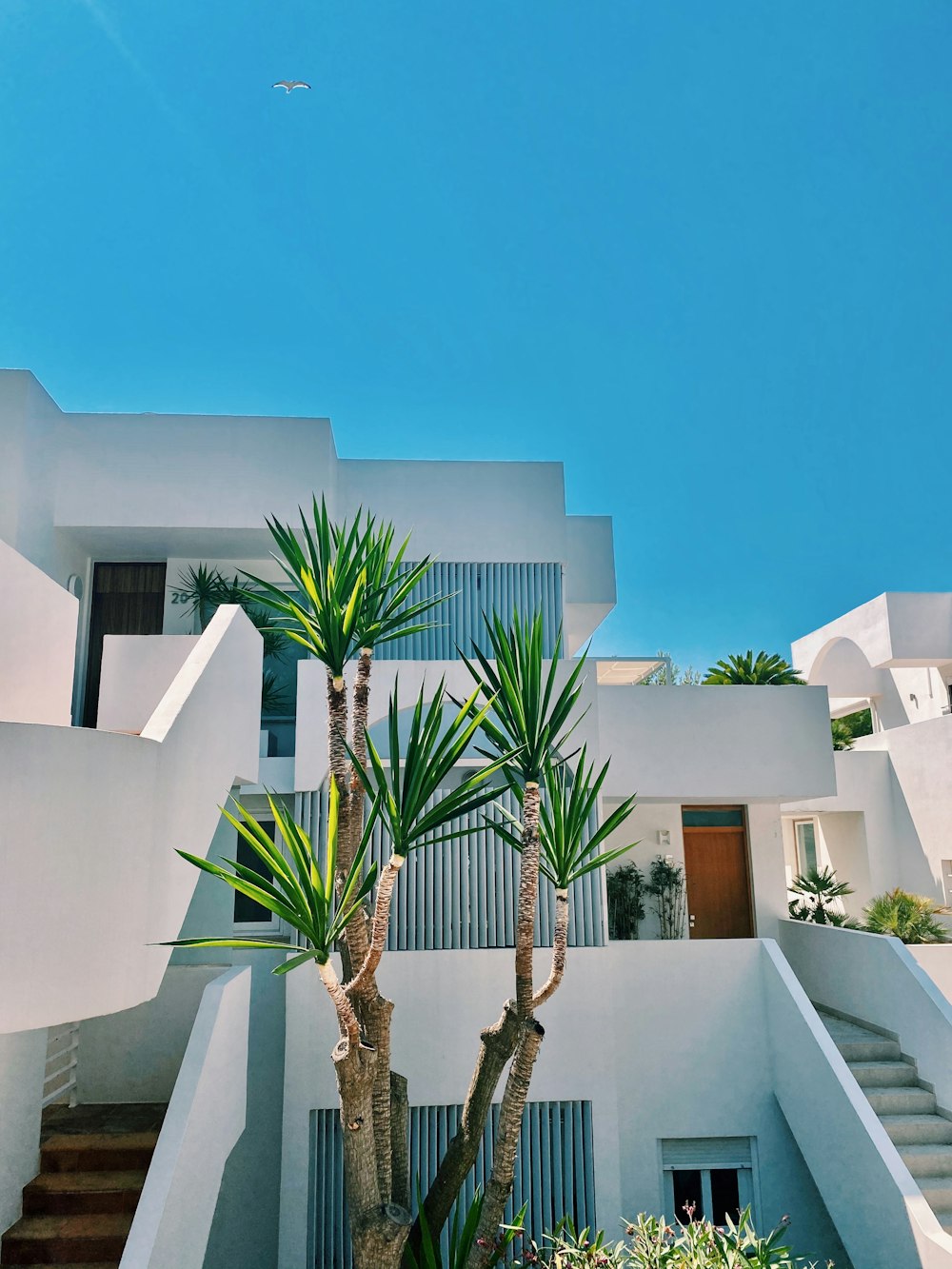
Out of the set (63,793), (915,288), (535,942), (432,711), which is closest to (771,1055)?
(535,942)

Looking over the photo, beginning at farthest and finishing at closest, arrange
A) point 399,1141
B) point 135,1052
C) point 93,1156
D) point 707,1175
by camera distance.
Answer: point 707,1175 → point 135,1052 → point 399,1141 → point 93,1156

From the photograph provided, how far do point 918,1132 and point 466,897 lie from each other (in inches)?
210

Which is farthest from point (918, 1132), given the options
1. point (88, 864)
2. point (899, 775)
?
point (88, 864)

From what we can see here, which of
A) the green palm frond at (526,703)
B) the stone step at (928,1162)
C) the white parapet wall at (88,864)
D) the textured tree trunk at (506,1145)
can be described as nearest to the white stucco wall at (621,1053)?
the stone step at (928,1162)

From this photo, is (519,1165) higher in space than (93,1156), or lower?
lower

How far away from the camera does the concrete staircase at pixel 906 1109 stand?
9.32 m

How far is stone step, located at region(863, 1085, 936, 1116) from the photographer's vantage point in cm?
1033

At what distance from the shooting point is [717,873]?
15.7 m

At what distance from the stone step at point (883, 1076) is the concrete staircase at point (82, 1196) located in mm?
7534

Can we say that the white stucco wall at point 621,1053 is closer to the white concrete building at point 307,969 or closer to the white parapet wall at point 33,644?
the white concrete building at point 307,969

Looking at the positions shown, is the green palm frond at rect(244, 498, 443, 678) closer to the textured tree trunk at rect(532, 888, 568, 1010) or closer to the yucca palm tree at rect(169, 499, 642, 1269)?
the yucca palm tree at rect(169, 499, 642, 1269)

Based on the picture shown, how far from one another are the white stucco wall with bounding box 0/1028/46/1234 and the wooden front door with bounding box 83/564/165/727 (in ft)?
21.5

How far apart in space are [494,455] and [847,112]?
879 inches

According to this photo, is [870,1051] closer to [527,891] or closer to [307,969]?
[527,891]
